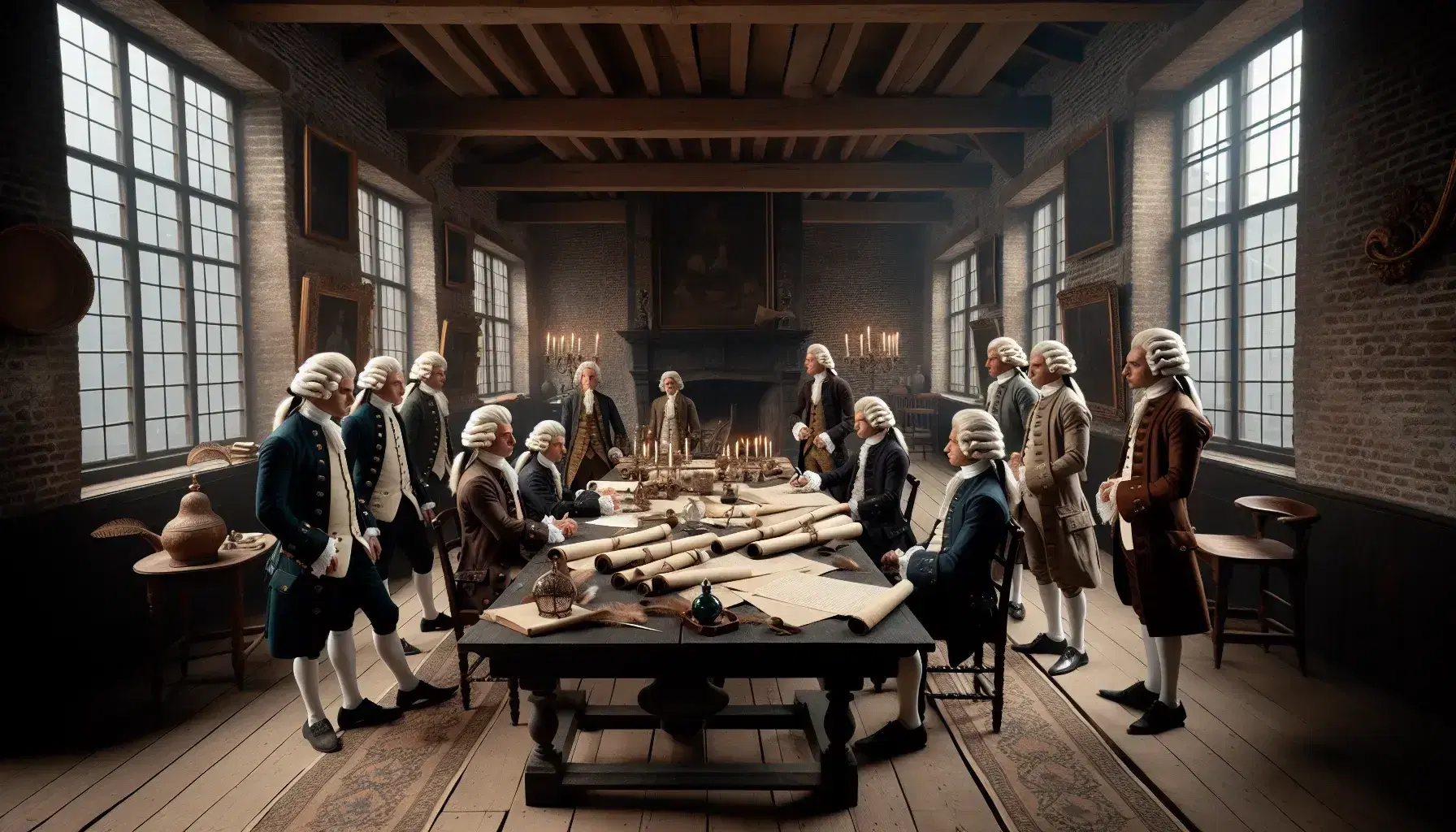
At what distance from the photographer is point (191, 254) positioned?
554cm

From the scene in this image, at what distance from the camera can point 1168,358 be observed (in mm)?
3488

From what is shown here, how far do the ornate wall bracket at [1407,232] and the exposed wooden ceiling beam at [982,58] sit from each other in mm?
3471

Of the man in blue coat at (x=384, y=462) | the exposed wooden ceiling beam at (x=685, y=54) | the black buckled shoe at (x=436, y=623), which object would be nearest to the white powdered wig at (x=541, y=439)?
the man in blue coat at (x=384, y=462)

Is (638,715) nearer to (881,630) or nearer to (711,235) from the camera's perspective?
(881,630)

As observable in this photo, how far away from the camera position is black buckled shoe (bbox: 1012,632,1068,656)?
15.0ft

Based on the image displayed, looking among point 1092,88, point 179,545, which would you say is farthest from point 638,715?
point 1092,88

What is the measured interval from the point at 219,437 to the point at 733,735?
4.79 meters

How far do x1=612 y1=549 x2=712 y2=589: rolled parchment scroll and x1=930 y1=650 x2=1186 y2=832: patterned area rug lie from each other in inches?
59.3

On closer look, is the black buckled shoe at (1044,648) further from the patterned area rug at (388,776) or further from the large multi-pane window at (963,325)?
the large multi-pane window at (963,325)

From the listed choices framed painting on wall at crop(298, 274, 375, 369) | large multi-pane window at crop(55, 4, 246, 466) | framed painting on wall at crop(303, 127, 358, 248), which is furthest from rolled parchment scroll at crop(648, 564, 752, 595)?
framed painting on wall at crop(303, 127, 358, 248)

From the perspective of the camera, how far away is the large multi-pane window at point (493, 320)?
40.9 feet

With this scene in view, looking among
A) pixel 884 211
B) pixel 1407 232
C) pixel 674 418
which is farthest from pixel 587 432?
pixel 884 211

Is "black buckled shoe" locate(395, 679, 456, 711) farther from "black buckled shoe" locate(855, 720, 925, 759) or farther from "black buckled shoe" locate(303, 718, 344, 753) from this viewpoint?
"black buckled shoe" locate(855, 720, 925, 759)

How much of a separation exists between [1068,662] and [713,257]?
9047 mm
